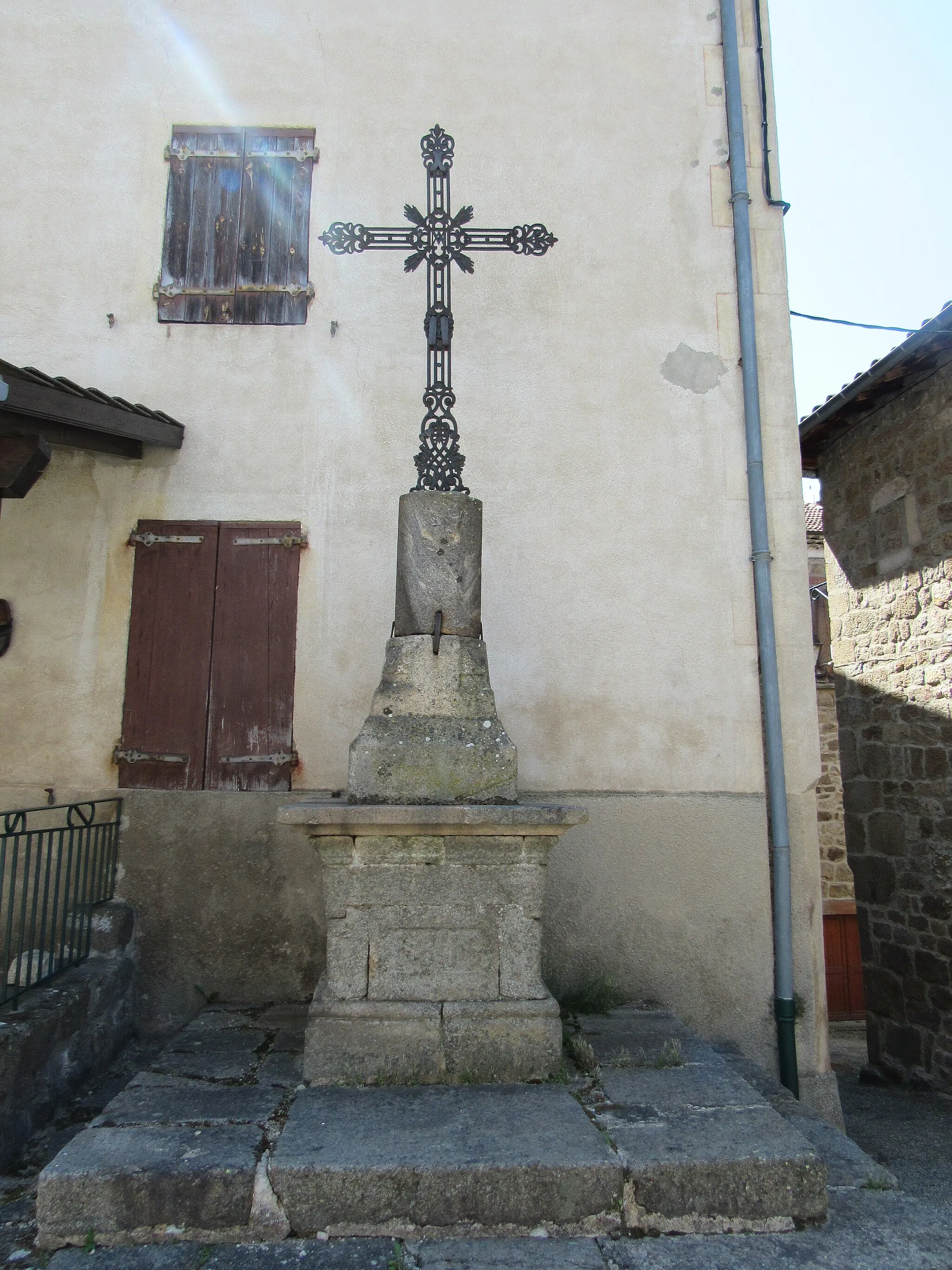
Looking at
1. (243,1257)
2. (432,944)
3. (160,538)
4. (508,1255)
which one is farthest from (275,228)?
(508,1255)

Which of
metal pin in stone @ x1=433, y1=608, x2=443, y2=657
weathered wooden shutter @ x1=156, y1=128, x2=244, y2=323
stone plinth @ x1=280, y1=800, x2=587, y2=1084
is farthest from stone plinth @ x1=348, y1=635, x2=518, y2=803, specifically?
weathered wooden shutter @ x1=156, y1=128, x2=244, y2=323

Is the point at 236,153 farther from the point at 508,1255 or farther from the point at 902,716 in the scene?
the point at 902,716

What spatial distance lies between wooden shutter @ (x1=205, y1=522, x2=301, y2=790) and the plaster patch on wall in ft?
7.97

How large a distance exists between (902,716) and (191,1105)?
580 cm

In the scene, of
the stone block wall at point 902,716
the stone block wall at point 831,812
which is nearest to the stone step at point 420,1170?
the stone block wall at point 902,716

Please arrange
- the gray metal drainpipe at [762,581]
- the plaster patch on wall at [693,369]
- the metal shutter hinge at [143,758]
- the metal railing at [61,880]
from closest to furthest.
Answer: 1. the metal railing at [61,880]
2. the gray metal drainpipe at [762,581]
3. the metal shutter hinge at [143,758]
4. the plaster patch on wall at [693,369]

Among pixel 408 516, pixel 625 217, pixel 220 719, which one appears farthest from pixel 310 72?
pixel 220 719

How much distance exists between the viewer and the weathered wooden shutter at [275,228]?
17.3 feet

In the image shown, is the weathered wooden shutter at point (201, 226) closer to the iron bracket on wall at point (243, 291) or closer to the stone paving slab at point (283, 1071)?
the iron bracket on wall at point (243, 291)

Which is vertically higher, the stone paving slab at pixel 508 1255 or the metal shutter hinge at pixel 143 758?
the metal shutter hinge at pixel 143 758

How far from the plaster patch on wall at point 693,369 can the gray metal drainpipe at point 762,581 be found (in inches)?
6.1

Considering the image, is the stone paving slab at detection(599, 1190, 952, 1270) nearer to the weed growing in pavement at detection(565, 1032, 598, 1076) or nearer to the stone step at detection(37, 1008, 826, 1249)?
the stone step at detection(37, 1008, 826, 1249)

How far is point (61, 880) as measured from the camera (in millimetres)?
4734

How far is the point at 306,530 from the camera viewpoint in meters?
5.00
